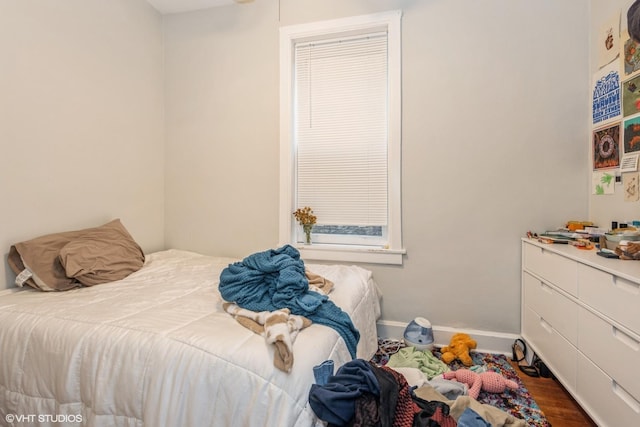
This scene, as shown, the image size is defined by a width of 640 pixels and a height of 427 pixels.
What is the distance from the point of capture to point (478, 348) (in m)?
2.29

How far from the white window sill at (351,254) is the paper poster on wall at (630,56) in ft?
5.28

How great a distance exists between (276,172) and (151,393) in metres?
1.83

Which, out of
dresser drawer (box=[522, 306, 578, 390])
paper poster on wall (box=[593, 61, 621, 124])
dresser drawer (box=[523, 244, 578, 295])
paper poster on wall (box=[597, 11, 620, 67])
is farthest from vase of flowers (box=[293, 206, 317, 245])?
paper poster on wall (box=[597, 11, 620, 67])

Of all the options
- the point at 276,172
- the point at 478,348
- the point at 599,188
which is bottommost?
the point at 478,348

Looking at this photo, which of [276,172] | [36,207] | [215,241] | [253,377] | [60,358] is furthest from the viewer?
[215,241]

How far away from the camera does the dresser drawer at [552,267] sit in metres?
1.58

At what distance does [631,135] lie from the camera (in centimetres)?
171

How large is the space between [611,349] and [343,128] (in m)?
2.02

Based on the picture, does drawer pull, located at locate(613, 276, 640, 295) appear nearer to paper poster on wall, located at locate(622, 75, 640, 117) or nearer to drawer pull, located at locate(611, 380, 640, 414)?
drawer pull, located at locate(611, 380, 640, 414)

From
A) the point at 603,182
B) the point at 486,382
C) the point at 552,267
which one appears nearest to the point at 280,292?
the point at 486,382

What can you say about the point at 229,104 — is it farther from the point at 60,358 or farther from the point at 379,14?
the point at 60,358

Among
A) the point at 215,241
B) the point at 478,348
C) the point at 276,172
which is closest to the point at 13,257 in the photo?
the point at 215,241

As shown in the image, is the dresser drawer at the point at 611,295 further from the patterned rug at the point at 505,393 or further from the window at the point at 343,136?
the window at the point at 343,136

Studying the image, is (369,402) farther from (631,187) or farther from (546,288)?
(631,187)
